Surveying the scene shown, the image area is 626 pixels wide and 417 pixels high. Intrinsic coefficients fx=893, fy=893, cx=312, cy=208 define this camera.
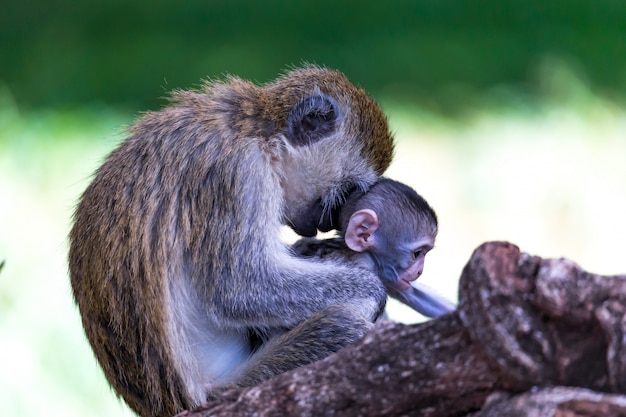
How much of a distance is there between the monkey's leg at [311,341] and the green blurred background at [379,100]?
80.0 inches

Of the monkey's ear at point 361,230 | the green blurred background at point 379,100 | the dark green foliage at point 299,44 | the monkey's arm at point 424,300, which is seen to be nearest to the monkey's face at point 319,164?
the monkey's ear at point 361,230

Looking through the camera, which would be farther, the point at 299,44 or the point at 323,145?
the point at 299,44

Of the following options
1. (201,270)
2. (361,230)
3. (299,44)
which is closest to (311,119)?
(361,230)

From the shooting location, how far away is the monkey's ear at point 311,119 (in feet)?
9.60

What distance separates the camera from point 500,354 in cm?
171

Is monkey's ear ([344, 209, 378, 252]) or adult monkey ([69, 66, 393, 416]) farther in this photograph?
monkey's ear ([344, 209, 378, 252])

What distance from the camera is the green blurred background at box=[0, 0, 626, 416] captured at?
15.6 ft

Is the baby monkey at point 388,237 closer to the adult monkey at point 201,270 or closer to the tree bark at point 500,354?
the adult monkey at point 201,270

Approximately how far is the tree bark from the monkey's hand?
3.48 feet

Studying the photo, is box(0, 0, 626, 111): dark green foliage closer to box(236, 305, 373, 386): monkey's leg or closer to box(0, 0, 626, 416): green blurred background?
box(0, 0, 626, 416): green blurred background

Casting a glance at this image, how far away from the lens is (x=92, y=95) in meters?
5.43

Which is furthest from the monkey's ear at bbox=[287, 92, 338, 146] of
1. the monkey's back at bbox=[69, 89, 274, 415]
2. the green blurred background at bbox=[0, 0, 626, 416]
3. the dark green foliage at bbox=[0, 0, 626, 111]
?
the dark green foliage at bbox=[0, 0, 626, 111]

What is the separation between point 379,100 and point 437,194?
711 mm

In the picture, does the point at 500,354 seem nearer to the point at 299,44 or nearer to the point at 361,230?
the point at 361,230
